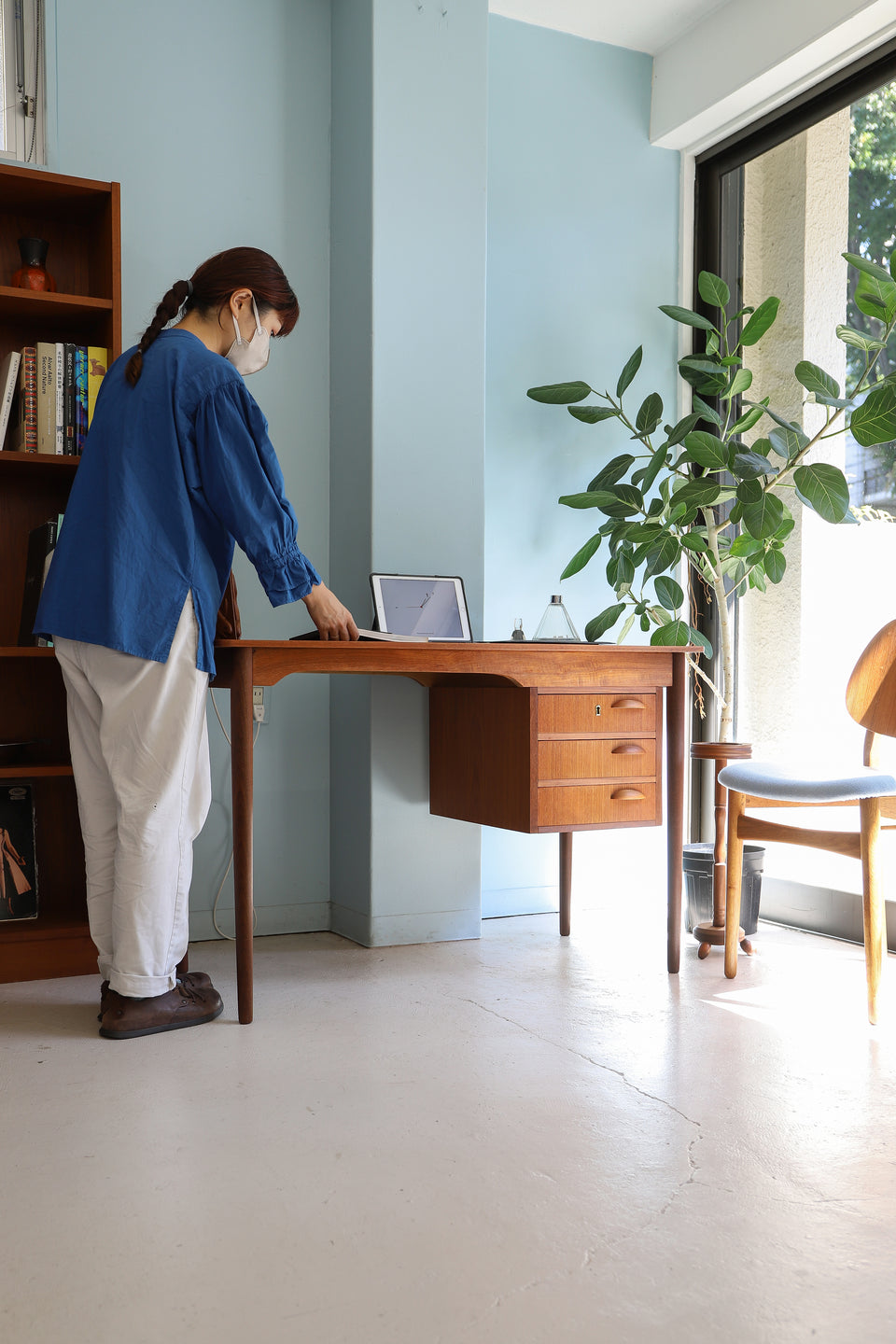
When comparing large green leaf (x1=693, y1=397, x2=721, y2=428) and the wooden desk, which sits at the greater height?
large green leaf (x1=693, y1=397, x2=721, y2=428)

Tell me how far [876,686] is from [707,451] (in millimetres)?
747

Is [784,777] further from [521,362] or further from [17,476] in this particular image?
[17,476]

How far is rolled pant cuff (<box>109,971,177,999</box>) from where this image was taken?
210 centimetres

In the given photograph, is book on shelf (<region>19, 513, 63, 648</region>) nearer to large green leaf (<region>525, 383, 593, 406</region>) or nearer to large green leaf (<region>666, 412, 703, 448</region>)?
large green leaf (<region>525, 383, 593, 406</region>)

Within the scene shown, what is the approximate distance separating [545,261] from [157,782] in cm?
213

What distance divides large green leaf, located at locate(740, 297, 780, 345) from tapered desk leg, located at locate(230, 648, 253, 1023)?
5.91 feet

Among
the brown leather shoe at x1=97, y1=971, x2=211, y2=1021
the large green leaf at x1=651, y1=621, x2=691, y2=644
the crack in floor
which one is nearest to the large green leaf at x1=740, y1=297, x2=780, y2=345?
the large green leaf at x1=651, y1=621, x2=691, y2=644

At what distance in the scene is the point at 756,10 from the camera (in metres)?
3.16

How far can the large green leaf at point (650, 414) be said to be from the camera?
3191 mm

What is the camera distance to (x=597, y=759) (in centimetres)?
253

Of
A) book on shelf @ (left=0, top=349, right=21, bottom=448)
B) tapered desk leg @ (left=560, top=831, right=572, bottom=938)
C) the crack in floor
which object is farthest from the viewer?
tapered desk leg @ (left=560, top=831, right=572, bottom=938)

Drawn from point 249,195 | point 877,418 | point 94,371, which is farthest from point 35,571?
point 877,418

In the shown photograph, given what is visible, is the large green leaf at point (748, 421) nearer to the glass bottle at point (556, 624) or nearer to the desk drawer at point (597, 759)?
the glass bottle at point (556, 624)

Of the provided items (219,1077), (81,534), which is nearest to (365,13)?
(81,534)
